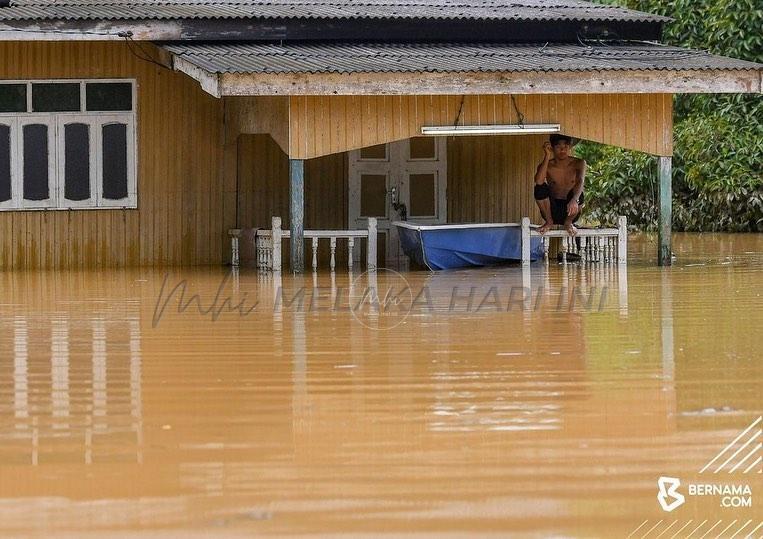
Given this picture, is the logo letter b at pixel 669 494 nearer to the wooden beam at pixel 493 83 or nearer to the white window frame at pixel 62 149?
the wooden beam at pixel 493 83

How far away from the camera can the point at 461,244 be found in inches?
635

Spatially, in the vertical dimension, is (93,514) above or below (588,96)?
below

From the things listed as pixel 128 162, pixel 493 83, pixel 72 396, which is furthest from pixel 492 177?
pixel 72 396

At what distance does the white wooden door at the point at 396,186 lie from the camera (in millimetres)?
17750

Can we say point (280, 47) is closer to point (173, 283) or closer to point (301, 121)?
point (301, 121)

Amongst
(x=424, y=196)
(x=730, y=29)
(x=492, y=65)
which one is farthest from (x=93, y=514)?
(x=730, y=29)

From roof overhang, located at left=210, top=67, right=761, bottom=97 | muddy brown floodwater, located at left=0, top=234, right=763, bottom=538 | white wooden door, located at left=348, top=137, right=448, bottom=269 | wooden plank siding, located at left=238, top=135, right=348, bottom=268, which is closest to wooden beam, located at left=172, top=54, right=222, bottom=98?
roof overhang, located at left=210, top=67, right=761, bottom=97

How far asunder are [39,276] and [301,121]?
130 inches

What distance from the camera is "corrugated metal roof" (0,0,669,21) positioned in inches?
603

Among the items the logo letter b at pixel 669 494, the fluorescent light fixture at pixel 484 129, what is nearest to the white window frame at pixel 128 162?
the fluorescent light fixture at pixel 484 129

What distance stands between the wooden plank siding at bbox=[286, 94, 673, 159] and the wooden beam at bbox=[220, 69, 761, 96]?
0.74 meters

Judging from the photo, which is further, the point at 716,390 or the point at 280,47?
the point at 280,47

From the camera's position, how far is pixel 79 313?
11.1 metres

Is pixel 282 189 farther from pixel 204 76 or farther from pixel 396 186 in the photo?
pixel 204 76
